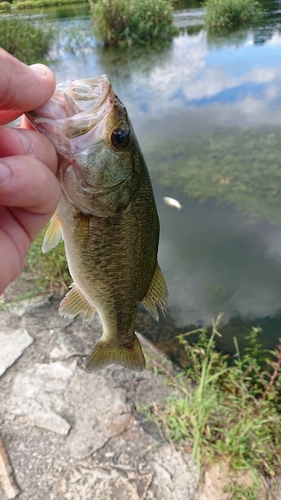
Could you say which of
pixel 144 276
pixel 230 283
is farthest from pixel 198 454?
pixel 230 283

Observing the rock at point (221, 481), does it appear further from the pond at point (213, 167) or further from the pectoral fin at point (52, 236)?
the pectoral fin at point (52, 236)

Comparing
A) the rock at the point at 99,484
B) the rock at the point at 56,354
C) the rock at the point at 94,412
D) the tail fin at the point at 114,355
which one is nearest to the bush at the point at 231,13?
the rock at the point at 56,354

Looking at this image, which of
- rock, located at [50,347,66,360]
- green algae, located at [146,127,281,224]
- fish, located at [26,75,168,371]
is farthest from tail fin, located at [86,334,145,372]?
green algae, located at [146,127,281,224]

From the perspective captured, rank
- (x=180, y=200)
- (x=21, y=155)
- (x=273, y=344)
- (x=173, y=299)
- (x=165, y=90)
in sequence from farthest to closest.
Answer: (x=165, y=90)
(x=180, y=200)
(x=173, y=299)
(x=273, y=344)
(x=21, y=155)

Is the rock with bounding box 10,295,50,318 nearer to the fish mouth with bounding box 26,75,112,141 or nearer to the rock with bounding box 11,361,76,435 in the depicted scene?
the rock with bounding box 11,361,76,435

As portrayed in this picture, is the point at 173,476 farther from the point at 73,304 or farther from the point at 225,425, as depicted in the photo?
the point at 73,304

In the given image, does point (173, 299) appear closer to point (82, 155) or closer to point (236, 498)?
point (236, 498)
